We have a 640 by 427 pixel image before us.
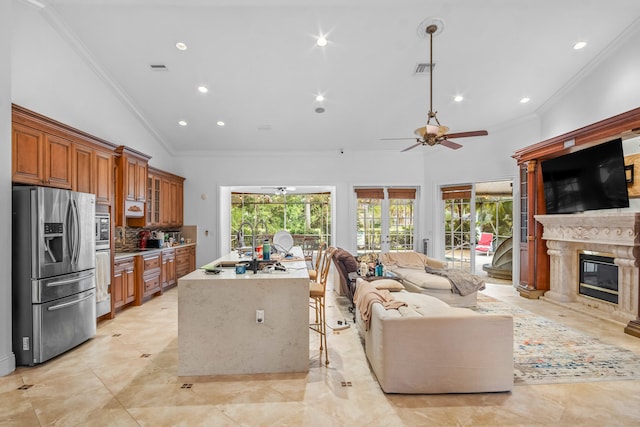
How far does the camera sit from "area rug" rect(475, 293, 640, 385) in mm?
2662

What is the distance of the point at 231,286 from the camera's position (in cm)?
268

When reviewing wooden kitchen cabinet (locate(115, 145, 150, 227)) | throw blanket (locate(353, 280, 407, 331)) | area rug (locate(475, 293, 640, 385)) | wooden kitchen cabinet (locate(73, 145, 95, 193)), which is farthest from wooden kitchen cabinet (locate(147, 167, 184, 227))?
area rug (locate(475, 293, 640, 385))

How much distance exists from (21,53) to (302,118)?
397 cm

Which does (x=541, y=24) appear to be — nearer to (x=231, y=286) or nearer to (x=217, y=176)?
(x=231, y=286)

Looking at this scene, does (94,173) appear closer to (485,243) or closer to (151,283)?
(151,283)

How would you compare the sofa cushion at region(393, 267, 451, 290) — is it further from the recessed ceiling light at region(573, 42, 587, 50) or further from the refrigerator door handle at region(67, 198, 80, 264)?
the refrigerator door handle at region(67, 198, 80, 264)

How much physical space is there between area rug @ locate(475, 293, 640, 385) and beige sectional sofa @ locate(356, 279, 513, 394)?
48cm

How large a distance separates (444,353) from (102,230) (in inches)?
170

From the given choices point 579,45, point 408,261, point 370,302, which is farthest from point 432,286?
point 579,45

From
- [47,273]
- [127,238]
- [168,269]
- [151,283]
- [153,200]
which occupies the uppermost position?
[153,200]

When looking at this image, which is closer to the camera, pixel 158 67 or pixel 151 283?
pixel 158 67

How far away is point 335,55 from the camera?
4.35 meters

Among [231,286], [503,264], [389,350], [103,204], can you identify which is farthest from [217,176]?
[503,264]

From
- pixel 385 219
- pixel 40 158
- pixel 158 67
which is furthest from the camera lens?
pixel 385 219
